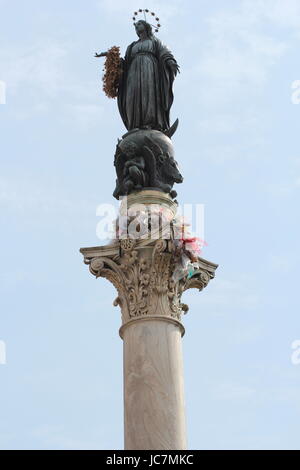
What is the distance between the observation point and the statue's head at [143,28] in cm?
2738

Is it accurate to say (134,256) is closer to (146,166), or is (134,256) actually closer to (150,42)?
(146,166)

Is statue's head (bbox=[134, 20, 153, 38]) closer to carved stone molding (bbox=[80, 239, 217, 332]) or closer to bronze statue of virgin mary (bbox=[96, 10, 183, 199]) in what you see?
Result: bronze statue of virgin mary (bbox=[96, 10, 183, 199])

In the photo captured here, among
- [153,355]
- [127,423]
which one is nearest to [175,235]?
[153,355]

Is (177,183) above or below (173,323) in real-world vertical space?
above

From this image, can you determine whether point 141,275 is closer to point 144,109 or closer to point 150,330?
point 150,330

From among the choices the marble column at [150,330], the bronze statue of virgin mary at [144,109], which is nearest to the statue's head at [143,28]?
the bronze statue of virgin mary at [144,109]

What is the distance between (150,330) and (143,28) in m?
9.25

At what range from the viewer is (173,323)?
21.9m

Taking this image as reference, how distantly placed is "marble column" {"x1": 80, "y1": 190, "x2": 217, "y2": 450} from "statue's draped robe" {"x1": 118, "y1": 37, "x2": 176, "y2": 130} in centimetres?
450

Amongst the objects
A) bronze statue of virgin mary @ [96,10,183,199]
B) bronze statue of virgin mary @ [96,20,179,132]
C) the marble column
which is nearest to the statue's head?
bronze statue of virgin mary @ [96,10,183,199]

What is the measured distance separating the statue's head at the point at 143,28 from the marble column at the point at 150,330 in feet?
23.4

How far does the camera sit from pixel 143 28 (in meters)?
27.4
